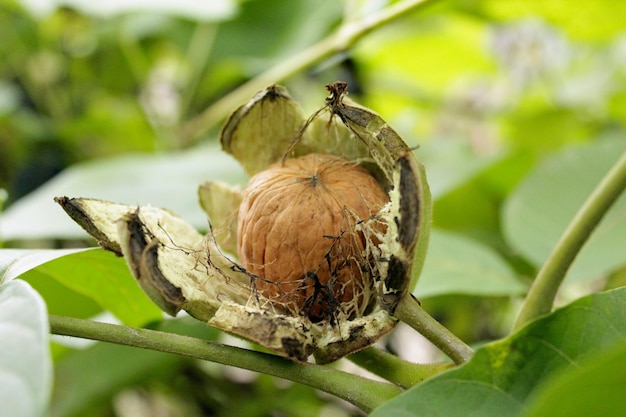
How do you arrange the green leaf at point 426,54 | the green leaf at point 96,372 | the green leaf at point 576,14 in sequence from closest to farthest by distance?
the green leaf at point 96,372 → the green leaf at point 576,14 → the green leaf at point 426,54

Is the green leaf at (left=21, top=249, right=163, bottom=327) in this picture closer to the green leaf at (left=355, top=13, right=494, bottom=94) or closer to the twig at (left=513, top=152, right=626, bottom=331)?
the twig at (left=513, top=152, right=626, bottom=331)

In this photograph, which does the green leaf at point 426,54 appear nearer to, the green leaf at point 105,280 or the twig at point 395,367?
the green leaf at point 105,280

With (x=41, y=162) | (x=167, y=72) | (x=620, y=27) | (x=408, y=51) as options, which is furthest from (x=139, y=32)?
(x=620, y=27)

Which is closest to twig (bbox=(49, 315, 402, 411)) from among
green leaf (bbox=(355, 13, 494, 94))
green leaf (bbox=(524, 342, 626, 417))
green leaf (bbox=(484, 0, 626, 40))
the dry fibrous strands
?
the dry fibrous strands

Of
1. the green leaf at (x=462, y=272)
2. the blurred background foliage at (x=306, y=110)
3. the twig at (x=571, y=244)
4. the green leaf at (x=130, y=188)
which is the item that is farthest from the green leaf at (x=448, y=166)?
the twig at (x=571, y=244)

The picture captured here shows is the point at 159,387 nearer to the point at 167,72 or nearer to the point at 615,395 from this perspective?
the point at 615,395

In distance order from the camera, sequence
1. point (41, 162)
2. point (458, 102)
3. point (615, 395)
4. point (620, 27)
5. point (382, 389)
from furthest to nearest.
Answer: point (458, 102) < point (41, 162) < point (620, 27) < point (382, 389) < point (615, 395)

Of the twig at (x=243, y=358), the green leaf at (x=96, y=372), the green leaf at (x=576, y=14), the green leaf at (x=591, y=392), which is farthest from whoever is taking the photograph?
the green leaf at (x=576, y=14)

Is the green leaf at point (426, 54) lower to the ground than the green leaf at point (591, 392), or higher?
higher
